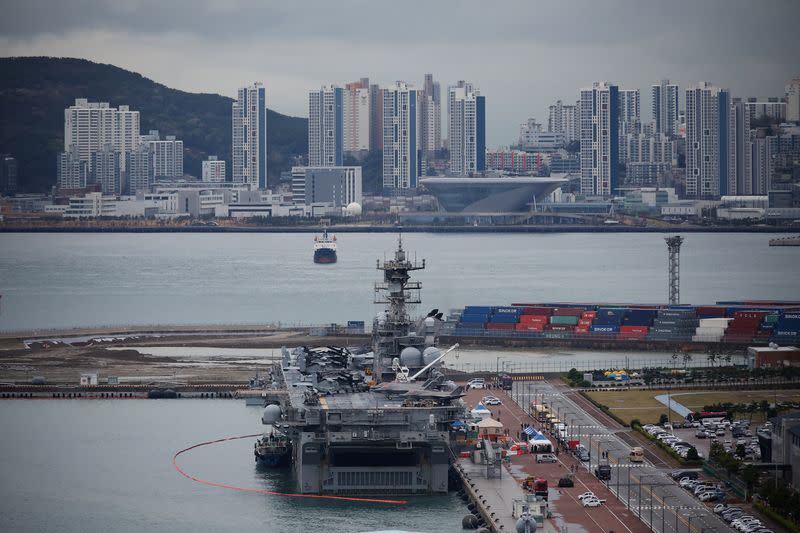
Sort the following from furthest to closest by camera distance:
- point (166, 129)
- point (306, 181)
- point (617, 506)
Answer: point (166, 129) → point (306, 181) → point (617, 506)

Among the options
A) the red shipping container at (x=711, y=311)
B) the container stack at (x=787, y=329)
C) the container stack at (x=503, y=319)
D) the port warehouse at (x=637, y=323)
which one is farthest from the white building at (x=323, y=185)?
the container stack at (x=787, y=329)

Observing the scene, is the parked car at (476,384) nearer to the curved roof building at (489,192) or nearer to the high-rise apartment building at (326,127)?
the curved roof building at (489,192)

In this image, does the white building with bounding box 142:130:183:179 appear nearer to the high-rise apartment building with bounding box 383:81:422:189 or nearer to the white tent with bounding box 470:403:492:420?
the high-rise apartment building with bounding box 383:81:422:189

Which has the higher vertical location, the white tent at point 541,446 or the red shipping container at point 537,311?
the red shipping container at point 537,311

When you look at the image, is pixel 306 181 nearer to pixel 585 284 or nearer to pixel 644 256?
pixel 644 256

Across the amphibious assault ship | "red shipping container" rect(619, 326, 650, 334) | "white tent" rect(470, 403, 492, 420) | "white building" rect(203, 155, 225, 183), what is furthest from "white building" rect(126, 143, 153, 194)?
the amphibious assault ship

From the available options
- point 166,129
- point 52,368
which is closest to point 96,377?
point 52,368

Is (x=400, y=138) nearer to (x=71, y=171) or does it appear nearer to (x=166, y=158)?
(x=166, y=158)
